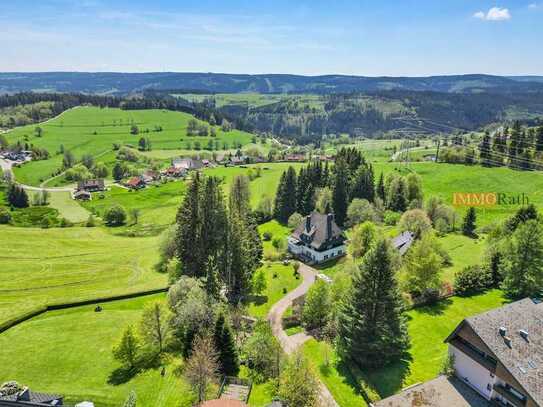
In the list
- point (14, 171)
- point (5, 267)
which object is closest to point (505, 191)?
point (5, 267)

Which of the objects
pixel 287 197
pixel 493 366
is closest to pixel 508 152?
pixel 287 197

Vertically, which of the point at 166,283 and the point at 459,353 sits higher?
the point at 459,353

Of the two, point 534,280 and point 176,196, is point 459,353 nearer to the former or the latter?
point 534,280

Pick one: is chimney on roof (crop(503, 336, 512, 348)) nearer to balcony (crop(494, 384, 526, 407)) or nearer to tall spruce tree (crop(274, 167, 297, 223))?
balcony (crop(494, 384, 526, 407))

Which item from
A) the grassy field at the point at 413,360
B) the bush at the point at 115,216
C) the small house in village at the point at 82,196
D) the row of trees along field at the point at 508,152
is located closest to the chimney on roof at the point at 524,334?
the grassy field at the point at 413,360

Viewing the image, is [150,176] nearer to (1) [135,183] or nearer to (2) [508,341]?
(1) [135,183]

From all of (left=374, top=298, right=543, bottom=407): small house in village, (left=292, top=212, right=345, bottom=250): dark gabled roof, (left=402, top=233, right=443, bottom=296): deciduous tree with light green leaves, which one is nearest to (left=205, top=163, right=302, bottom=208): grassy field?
(left=292, top=212, right=345, bottom=250): dark gabled roof
